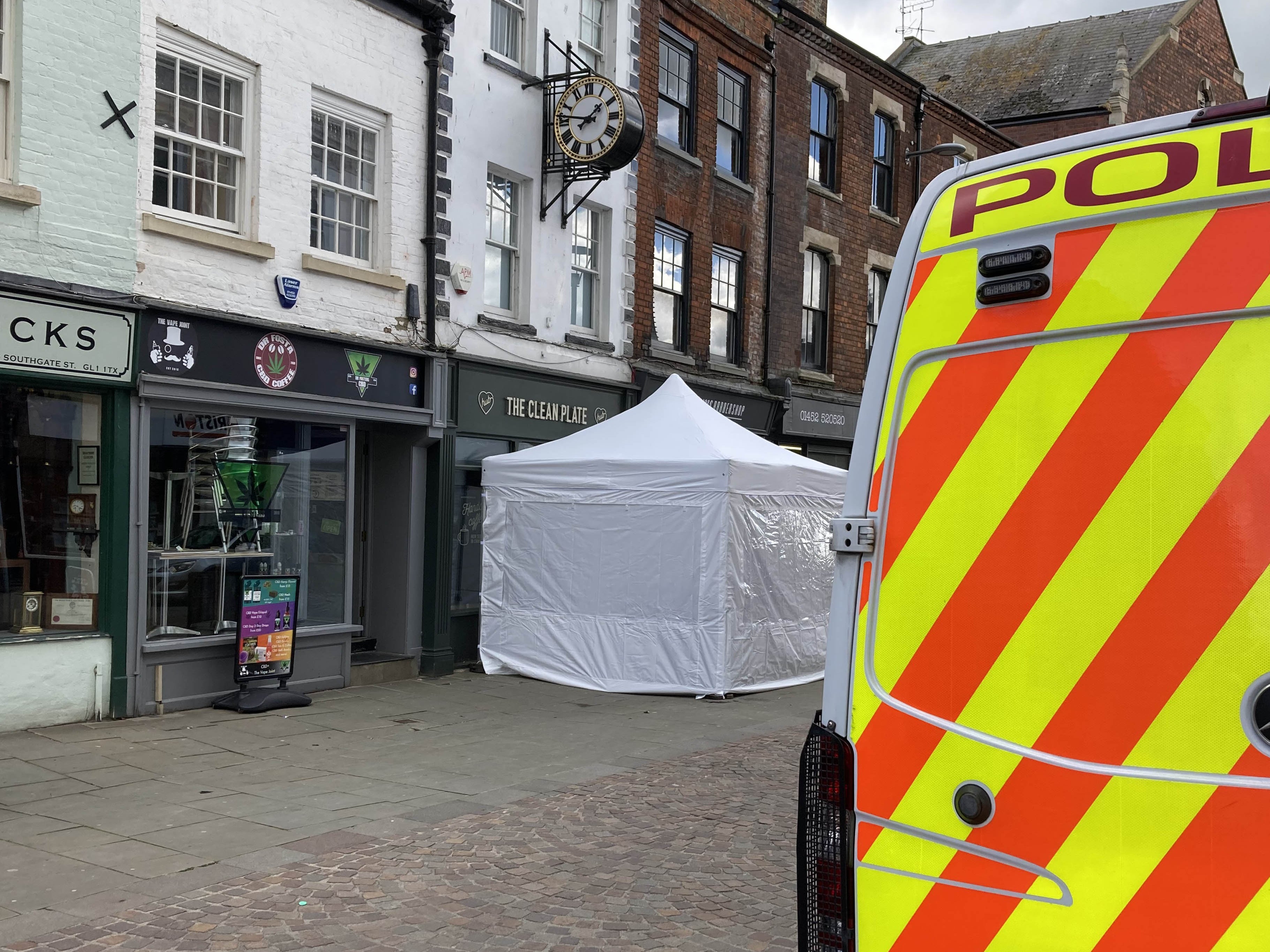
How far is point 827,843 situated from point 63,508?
8533 millimetres

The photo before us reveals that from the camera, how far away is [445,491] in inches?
511

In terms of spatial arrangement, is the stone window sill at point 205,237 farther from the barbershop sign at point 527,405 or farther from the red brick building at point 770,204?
the red brick building at point 770,204

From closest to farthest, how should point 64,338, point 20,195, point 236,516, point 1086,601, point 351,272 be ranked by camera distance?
1. point 1086,601
2. point 20,195
3. point 64,338
4. point 236,516
5. point 351,272

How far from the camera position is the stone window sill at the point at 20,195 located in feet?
28.8

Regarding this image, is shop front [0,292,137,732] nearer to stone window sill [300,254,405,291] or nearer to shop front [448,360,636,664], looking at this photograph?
stone window sill [300,254,405,291]

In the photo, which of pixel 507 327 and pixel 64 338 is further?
pixel 507 327

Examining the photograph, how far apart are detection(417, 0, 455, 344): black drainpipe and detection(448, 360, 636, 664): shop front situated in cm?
68

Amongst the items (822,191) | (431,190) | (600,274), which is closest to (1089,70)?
(822,191)

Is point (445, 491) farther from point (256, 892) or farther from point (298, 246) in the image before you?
point (256, 892)

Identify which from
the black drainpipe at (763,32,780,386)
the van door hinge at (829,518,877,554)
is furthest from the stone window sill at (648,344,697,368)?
the van door hinge at (829,518,877,554)

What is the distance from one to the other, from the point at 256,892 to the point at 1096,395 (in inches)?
188

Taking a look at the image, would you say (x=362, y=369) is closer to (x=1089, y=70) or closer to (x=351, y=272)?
(x=351, y=272)

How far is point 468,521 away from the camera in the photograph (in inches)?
530

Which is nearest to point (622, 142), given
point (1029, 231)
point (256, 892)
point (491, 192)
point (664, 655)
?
point (491, 192)
